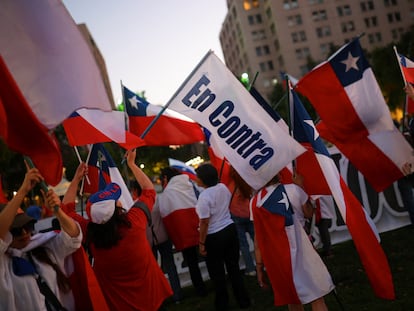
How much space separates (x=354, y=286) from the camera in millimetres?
5570

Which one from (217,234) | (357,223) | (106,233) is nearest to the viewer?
(106,233)

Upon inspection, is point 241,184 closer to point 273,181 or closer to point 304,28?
point 273,181

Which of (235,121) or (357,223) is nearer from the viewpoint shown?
(357,223)

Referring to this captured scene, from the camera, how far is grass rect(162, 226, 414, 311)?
4.86 metres

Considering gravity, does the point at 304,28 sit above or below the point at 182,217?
above

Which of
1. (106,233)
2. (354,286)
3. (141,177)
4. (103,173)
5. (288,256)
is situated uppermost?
(103,173)

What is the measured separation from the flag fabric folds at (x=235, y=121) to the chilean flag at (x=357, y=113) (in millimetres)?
1527

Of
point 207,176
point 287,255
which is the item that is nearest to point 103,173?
point 207,176

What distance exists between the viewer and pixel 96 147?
19.6 feet

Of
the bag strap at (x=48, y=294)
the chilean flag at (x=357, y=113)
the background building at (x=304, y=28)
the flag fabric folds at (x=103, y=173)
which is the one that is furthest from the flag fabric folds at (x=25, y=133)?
the background building at (x=304, y=28)

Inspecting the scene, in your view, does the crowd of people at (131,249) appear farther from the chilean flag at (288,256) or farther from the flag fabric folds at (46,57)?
the flag fabric folds at (46,57)

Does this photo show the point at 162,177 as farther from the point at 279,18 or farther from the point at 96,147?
the point at 279,18

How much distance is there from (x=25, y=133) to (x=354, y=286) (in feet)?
14.5

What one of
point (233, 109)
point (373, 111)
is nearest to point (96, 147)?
point (233, 109)
